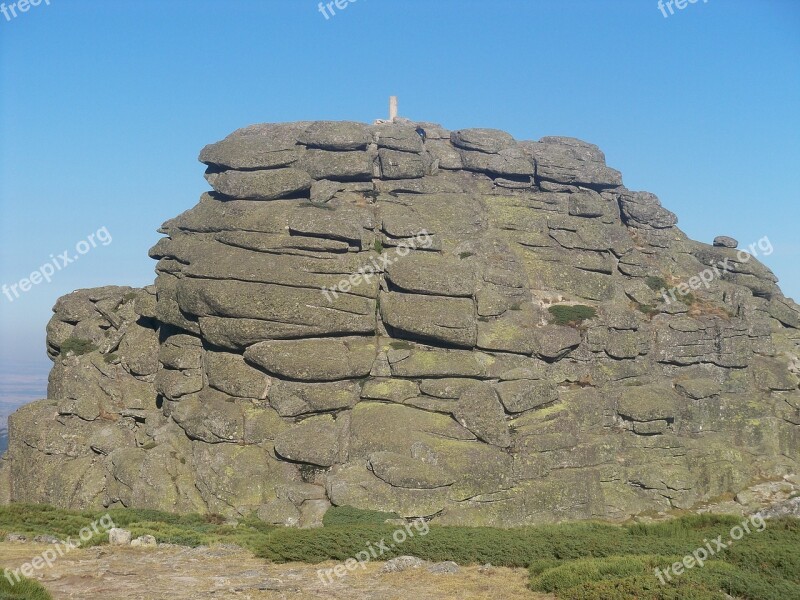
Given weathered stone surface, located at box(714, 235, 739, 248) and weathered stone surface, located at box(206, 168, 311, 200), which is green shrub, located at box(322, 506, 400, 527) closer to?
weathered stone surface, located at box(206, 168, 311, 200)

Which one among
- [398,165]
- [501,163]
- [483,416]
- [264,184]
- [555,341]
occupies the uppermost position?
[501,163]

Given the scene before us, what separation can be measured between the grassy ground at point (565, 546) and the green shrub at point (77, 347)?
1738 centimetres

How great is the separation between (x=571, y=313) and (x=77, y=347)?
37961 mm

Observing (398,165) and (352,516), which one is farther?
(398,165)

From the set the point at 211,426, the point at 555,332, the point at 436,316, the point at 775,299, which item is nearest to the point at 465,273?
the point at 436,316

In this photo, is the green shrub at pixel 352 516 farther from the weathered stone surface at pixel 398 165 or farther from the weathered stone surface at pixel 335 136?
the weathered stone surface at pixel 335 136

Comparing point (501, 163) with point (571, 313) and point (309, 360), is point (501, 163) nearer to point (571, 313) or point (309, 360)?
point (571, 313)

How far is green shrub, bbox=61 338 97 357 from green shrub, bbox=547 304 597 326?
1395 inches

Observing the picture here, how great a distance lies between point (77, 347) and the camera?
6088 centimetres

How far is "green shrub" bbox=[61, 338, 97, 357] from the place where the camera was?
6072cm

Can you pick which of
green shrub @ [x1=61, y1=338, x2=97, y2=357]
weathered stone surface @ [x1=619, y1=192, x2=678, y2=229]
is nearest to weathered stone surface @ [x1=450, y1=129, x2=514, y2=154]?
weathered stone surface @ [x1=619, y1=192, x2=678, y2=229]

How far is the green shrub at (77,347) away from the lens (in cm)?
6072

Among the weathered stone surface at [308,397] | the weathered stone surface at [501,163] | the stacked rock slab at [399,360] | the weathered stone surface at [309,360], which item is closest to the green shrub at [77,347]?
the stacked rock slab at [399,360]

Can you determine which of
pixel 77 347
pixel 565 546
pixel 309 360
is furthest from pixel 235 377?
pixel 565 546
